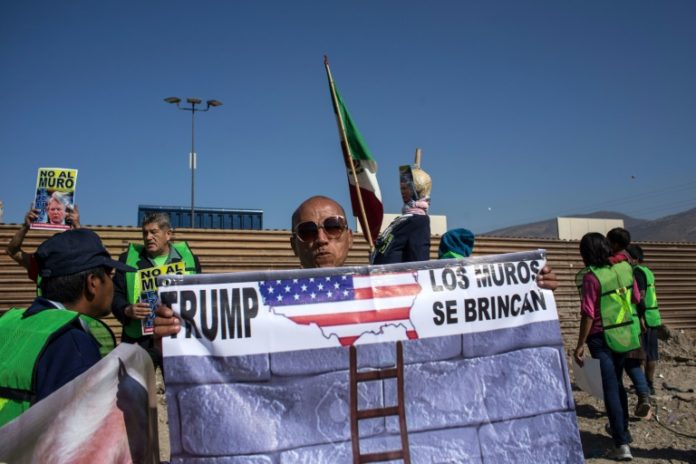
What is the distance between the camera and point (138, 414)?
6.66 feet

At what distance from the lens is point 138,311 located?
4.32 meters

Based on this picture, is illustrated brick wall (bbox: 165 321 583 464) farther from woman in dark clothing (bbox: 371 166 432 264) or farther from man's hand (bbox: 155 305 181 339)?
woman in dark clothing (bbox: 371 166 432 264)

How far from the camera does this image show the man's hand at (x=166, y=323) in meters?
1.97

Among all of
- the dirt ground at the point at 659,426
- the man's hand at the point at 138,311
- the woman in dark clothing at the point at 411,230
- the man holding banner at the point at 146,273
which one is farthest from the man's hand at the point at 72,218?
the dirt ground at the point at 659,426

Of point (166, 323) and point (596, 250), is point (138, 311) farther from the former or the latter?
point (596, 250)

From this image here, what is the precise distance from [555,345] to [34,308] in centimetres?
199

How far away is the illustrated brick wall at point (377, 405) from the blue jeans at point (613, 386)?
316 cm

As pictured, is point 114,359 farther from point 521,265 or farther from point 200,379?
point 521,265

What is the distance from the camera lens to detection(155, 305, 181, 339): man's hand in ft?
6.46

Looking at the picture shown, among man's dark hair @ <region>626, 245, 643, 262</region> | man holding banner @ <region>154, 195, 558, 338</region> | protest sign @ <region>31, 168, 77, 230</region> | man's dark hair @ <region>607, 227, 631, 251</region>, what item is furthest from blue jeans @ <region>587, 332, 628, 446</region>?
protest sign @ <region>31, 168, 77, 230</region>

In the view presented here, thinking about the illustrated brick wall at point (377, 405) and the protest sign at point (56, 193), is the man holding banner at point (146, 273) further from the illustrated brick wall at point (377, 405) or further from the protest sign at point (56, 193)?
the illustrated brick wall at point (377, 405)

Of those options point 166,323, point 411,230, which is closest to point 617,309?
point 411,230

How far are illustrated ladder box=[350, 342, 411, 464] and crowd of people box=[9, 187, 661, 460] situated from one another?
650mm

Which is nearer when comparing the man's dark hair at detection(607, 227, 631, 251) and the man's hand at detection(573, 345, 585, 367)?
the man's hand at detection(573, 345, 585, 367)
